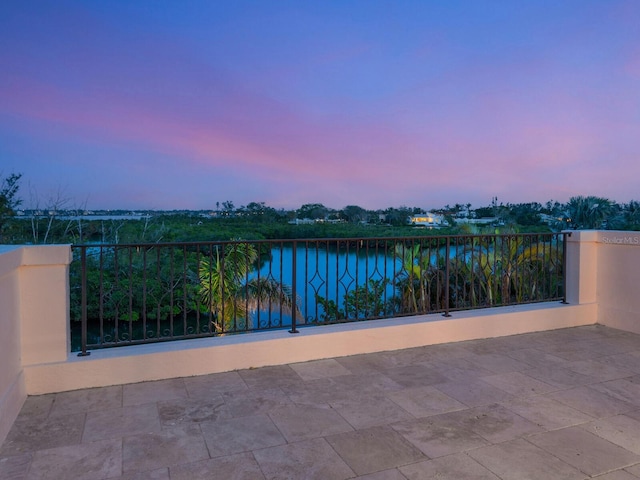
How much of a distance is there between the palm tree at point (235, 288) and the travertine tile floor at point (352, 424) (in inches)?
25.0

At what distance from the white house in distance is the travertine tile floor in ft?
49.6

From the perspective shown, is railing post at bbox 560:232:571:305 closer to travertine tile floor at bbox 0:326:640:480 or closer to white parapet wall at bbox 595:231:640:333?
white parapet wall at bbox 595:231:640:333

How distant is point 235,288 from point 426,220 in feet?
53.8

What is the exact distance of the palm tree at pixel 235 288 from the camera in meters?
3.75

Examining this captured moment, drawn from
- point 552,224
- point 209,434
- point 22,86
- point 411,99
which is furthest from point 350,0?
point 552,224

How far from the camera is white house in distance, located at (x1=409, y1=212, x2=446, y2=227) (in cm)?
1877

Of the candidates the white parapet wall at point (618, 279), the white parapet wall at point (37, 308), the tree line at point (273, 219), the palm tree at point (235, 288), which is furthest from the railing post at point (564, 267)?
the tree line at point (273, 219)

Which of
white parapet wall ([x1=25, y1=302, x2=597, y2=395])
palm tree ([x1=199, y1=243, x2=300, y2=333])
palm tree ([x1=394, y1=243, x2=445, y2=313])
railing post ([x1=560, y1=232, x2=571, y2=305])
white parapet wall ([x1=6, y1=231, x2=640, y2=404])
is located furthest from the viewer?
railing post ([x1=560, y1=232, x2=571, y2=305])

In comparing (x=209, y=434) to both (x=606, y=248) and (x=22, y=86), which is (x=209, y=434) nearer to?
(x=606, y=248)

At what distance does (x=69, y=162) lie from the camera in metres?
14.7

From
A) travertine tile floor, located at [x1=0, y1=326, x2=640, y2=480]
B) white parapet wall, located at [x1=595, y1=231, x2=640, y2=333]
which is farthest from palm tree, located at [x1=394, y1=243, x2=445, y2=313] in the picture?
white parapet wall, located at [x1=595, y1=231, x2=640, y2=333]

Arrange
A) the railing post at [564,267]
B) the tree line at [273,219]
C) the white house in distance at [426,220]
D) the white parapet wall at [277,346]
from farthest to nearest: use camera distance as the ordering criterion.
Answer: the white house in distance at [426,220] → the tree line at [273,219] → the railing post at [564,267] → the white parapet wall at [277,346]

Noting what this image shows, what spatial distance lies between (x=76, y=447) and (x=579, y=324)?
202 inches

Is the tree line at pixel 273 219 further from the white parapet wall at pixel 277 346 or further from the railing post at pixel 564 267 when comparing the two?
the white parapet wall at pixel 277 346
